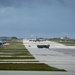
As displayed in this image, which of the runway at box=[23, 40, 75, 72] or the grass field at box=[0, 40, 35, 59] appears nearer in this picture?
the runway at box=[23, 40, 75, 72]

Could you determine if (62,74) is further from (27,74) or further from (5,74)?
(5,74)

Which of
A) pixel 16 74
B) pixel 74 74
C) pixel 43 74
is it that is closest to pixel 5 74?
pixel 16 74

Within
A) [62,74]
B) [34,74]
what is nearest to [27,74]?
[34,74]

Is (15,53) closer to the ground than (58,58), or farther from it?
farther from it

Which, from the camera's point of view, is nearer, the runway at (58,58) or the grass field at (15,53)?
the runway at (58,58)

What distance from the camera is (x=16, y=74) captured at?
70.8ft

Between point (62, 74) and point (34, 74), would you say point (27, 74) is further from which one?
point (62, 74)

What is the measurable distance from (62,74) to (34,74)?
173 cm

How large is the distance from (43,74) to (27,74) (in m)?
0.99

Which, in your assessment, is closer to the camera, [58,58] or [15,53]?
[58,58]

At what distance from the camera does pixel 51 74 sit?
865 inches

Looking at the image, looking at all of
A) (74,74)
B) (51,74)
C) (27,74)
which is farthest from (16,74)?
(74,74)

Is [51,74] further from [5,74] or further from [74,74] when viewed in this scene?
[5,74]

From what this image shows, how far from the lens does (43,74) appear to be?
21875mm
